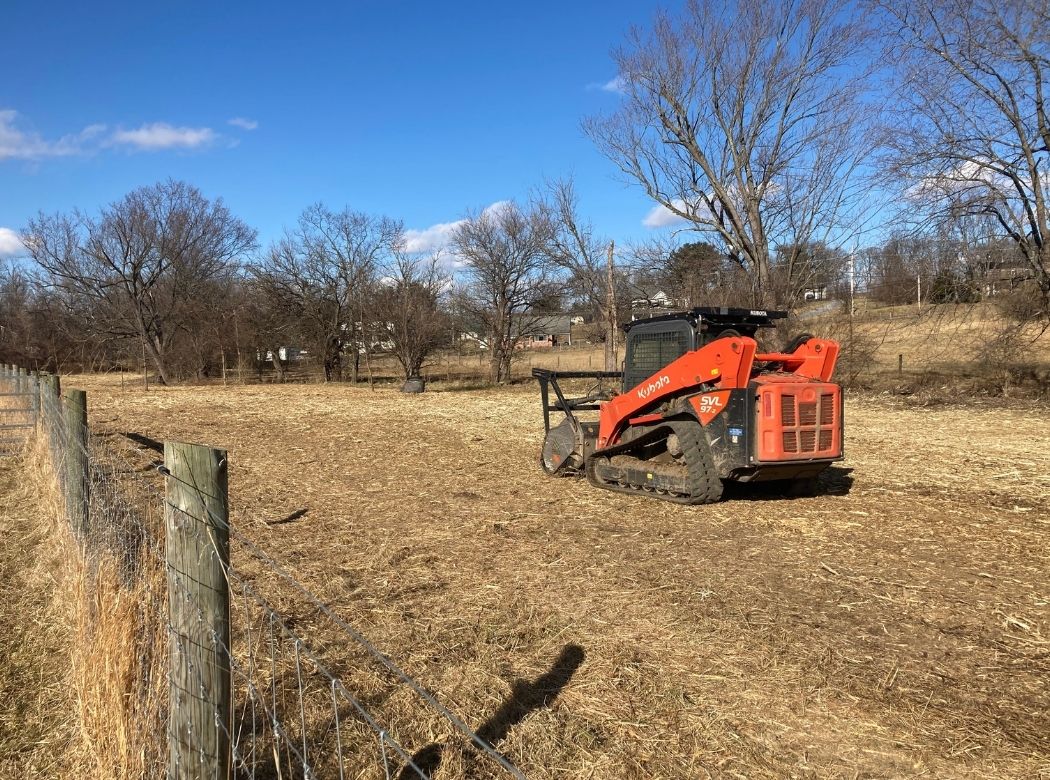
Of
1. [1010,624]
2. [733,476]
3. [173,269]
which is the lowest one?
[1010,624]

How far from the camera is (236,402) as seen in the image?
74.5ft

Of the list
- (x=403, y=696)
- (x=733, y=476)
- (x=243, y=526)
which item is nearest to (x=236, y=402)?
(x=243, y=526)

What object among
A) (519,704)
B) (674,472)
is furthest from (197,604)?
(674,472)

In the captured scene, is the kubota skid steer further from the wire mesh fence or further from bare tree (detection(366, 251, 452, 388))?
bare tree (detection(366, 251, 452, 388))

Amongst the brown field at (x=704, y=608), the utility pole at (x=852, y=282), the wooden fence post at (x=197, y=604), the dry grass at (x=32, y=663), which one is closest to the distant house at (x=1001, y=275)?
the utility pole at (x=852, y=282)

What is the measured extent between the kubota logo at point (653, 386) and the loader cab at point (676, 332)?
303 mm

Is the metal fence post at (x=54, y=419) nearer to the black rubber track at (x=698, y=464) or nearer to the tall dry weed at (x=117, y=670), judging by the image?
the tall dry weed at (x=117, y=670)

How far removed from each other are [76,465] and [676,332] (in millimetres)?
5692

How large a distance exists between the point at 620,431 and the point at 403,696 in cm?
535

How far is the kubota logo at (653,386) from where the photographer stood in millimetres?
7672

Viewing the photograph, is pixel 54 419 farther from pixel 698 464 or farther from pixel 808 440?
pixel 808 440

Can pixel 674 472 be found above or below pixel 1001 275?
below

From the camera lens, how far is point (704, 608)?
4812 millimetres

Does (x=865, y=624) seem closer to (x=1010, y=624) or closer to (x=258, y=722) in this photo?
(x=1010, y=624)
